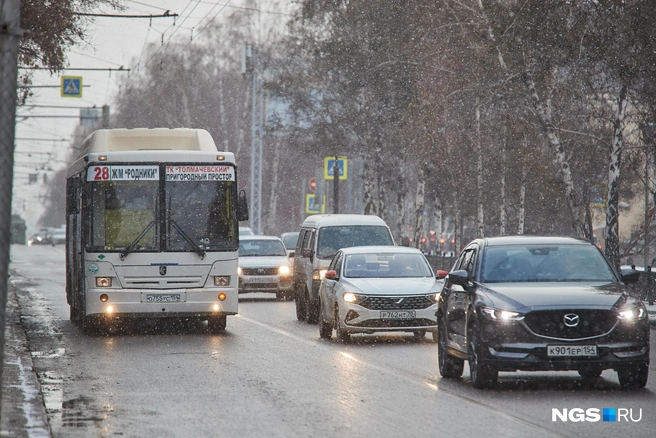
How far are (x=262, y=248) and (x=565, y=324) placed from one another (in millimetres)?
22078

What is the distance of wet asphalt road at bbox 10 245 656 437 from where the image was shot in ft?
31.3

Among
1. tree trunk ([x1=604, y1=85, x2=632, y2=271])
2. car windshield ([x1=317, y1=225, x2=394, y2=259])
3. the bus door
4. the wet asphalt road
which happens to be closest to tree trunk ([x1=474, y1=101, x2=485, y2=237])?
tree trunk ([x1=604, y1=85, x2=632, y2=271])

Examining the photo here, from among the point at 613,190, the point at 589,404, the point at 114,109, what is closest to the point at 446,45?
the point at 613,190

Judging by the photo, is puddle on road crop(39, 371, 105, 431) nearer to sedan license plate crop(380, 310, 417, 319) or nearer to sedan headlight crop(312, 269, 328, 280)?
sedan license plate crop(380, 310, 417, 319)

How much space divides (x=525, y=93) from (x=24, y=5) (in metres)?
15.1

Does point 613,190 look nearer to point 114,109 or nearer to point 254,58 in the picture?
point 254,58

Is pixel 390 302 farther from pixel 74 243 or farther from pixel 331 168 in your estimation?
pixel 331 168

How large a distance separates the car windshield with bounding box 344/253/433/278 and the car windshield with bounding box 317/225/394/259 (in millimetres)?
4446

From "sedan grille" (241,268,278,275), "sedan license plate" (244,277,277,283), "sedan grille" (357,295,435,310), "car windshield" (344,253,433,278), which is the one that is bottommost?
"sedan license plate" (244,277,277,283)

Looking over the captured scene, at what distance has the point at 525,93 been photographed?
3244cm

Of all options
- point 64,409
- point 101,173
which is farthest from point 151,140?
point 64,409

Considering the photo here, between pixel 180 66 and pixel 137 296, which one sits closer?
pixel 137 296

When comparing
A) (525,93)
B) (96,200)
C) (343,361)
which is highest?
(525,93)

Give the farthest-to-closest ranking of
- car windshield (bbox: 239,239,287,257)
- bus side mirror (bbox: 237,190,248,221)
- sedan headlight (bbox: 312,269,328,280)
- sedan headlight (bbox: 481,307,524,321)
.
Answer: car windshield (bbox: 239,239,287,257), sedan headlight (bbox: 312,269,328,280), bus side mirror (bbox: 237,190,248,221), sedan headlight (bbox: 481,307,524,321)
